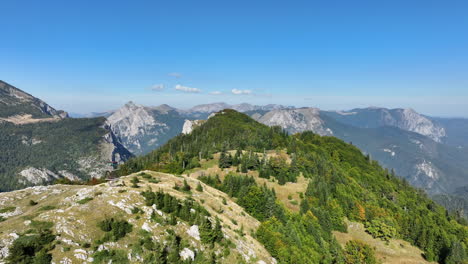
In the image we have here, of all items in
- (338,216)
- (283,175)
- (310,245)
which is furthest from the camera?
(283,175)

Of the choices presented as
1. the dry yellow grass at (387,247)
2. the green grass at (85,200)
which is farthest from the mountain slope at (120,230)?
the dry yellow grass at (387,247)

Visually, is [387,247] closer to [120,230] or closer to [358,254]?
[358,254]

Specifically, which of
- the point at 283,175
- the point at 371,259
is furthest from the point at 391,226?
the point at 283,175

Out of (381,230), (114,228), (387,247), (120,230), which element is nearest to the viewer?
(114,228)

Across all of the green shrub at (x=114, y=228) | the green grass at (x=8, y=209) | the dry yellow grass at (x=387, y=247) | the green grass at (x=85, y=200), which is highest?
the green grass at (x=85, y=200)

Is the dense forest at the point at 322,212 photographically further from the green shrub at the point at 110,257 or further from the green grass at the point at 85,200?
the green grass at the point at 85,200

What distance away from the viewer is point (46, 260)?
88.9 feet

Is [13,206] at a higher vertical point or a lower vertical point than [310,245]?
higher

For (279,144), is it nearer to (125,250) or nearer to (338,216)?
(338,216)

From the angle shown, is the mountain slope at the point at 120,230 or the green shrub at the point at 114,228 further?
the green shrub at the point at 114,228

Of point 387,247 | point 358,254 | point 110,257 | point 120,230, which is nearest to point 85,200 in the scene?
point 120,230

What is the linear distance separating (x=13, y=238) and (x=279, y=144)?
556ft

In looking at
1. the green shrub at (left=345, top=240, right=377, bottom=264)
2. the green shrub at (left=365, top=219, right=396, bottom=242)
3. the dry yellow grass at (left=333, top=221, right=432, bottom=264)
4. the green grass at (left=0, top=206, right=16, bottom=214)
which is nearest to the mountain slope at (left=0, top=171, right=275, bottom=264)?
the green grass at (left=0, top=206, right=16, bottom=214)

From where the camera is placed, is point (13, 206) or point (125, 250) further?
point (13, 206)
